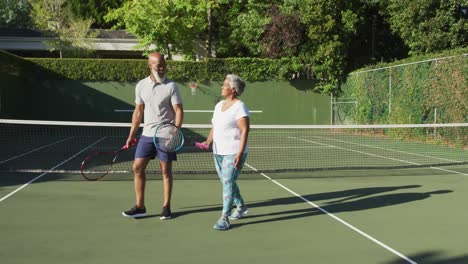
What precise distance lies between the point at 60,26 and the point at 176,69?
10194 millimetres

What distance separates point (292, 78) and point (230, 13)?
5877mm

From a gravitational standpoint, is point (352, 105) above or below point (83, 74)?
below

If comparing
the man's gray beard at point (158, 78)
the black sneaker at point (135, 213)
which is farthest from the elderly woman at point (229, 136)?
the black sneaker at point (135, 213)

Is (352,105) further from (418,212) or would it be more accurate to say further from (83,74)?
(418,212)

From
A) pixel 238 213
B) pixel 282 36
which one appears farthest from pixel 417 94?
pixel 238 213

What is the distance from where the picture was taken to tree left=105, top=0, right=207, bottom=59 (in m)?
25.9

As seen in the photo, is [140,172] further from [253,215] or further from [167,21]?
[167,21]

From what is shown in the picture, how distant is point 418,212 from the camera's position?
20.8ft

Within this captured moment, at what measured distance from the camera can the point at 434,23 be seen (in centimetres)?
2066

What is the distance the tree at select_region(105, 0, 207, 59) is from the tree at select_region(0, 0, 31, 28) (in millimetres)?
23205

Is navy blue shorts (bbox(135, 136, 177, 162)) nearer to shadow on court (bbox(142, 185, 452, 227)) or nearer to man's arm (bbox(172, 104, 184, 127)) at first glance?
man's arm (bbox(172, 104, 184, 127))

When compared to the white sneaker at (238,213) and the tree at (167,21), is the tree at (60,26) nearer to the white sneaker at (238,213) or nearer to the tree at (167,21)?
the tree at (167,21)

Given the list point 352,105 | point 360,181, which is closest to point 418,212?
point 360,181

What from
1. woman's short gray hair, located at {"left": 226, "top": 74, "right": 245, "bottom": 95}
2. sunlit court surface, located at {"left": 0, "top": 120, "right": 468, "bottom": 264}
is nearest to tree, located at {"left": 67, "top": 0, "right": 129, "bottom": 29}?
sunlit court surface, located at {"left": 0, "top": 120, "right": 468, "bottom": 264}
